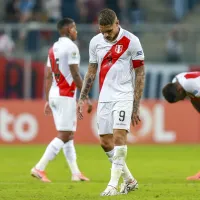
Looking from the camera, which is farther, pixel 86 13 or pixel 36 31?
pixel 86 13

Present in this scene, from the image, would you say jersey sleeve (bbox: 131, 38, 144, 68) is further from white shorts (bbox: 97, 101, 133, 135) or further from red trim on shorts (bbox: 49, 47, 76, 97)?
red trim on shorts (bbox: 49, 47, 76, 97)

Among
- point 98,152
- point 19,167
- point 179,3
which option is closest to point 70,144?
point 19,167

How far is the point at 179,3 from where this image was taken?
95.9 ft

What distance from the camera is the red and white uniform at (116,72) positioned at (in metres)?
10.8

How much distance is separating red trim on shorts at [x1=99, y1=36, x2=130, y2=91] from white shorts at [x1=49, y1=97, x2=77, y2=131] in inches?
107

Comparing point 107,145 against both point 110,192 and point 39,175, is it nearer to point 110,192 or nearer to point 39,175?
point 110,192

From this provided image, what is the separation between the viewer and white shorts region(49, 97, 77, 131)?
13555 millimetres

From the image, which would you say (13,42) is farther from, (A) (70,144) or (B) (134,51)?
(B) (134,51)

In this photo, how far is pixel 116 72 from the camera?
10.9 metres

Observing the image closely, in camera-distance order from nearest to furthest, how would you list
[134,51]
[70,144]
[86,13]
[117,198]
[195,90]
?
[117,198] < [134,51] < [195,90] < [70,144] < [86,13]

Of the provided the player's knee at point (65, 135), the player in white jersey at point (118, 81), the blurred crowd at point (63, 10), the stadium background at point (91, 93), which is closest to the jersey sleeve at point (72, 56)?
the player's knee at point (65, 135)

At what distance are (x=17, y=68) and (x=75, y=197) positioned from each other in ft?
43.8

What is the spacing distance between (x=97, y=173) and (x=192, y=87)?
3385 millimetres

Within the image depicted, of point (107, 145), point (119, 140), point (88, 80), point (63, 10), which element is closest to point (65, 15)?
point (63, 10)
